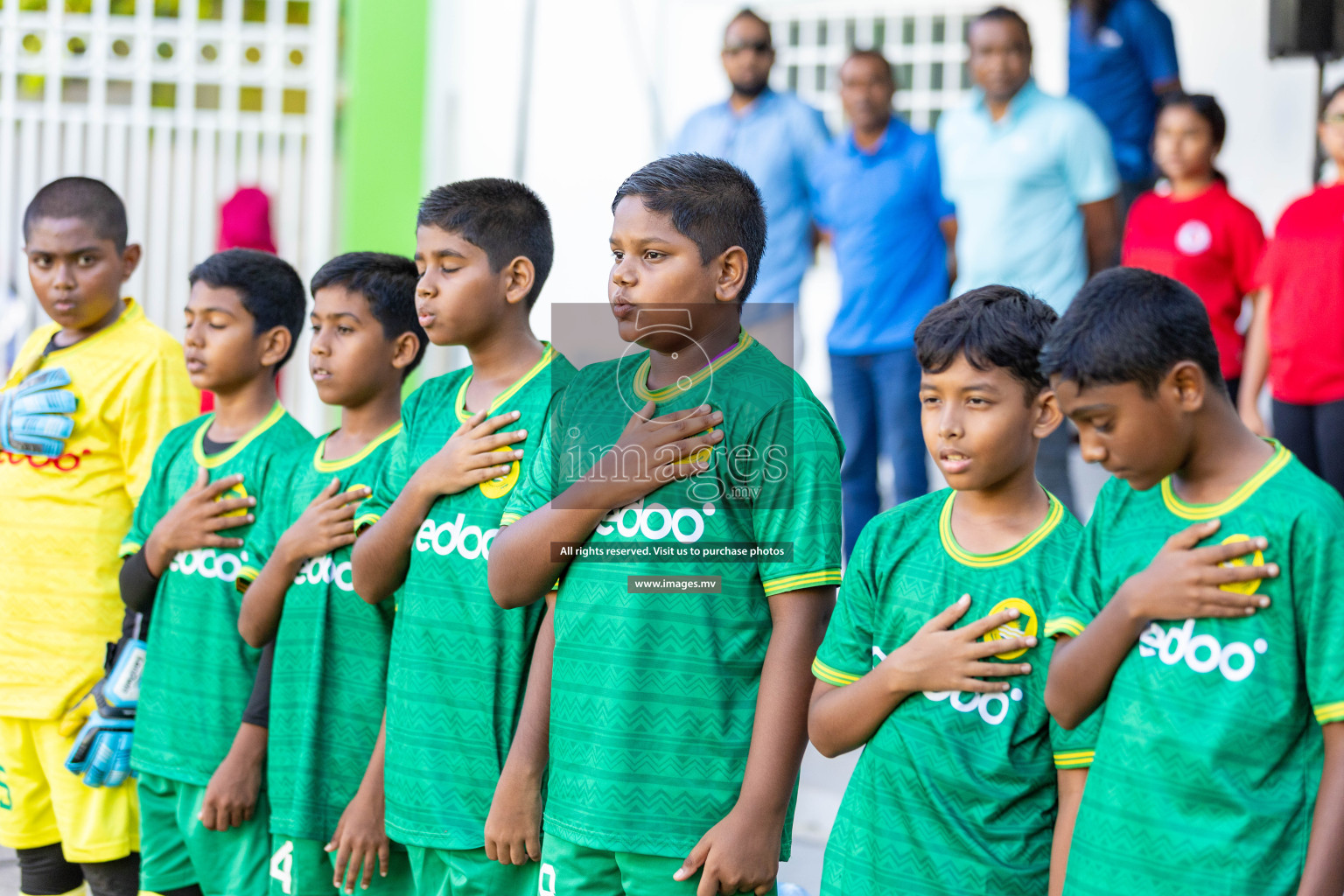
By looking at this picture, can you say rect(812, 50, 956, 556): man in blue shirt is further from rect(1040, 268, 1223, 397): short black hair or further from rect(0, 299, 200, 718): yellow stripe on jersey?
rect(1040, 268, 1223, 397): short black hair

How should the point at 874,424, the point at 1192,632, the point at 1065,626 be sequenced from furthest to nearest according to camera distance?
the point at 874,424, the point at 1065,626, the point at 1192,632

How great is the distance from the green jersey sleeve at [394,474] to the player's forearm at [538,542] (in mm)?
410

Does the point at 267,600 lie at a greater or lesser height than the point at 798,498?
lesser

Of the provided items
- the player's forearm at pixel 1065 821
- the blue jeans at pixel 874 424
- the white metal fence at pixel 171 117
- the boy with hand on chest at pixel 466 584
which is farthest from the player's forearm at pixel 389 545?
the white metal fence at pixel 171 117

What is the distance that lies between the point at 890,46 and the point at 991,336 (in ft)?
21.8

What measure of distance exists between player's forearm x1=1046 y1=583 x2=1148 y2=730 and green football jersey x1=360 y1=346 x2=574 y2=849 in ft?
2.89

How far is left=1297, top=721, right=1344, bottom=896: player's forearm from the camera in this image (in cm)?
156

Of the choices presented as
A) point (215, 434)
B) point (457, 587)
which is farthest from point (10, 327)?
point (457, 587)

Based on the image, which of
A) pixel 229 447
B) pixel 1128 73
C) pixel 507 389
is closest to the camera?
pixel 507 389

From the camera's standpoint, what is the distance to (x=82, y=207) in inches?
127

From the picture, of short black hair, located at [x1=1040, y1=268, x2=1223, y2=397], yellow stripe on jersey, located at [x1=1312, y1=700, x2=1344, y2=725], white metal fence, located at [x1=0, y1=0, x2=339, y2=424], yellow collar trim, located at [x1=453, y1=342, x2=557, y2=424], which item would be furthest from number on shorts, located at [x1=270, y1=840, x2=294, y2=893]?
white metal fence, located at [x1=0, y1=0, x2=339, y2=424]

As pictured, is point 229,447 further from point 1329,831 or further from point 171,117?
point 171,117

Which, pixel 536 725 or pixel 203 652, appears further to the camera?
pixel 203 652

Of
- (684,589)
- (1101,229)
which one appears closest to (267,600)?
(684,589)
